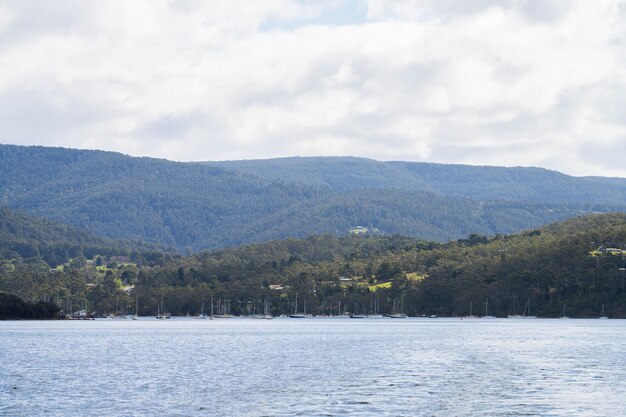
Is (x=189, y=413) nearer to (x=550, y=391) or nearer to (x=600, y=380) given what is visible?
(x=550, y=391)

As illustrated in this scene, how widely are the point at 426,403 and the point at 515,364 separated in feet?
103

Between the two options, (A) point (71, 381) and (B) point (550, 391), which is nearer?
(B) point (550, 391)

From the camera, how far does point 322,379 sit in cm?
8412

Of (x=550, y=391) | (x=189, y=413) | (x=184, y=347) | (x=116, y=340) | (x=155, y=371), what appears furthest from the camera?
(x=116, y=340)

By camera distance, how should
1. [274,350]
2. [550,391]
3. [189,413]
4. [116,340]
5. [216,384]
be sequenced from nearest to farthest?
1. [189,413]
2. [550,391]
3. [216,384]
4. [274,350]
5. [116,340]

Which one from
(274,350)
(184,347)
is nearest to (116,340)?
(184,347)

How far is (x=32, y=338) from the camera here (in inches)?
6535

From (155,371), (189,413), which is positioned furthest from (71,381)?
(189,413)

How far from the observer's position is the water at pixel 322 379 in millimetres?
66000

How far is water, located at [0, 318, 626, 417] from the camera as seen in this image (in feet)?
217

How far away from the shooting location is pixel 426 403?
67.4 m

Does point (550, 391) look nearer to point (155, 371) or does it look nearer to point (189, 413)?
point (189, 413)

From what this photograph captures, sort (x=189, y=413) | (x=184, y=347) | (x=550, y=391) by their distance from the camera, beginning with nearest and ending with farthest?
(x=189, y=413) < (x=550, y=391) < (x=184, y=347)

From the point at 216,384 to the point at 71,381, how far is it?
12.0m
